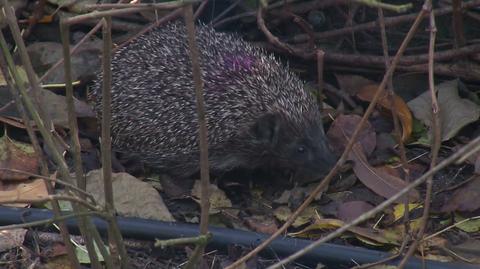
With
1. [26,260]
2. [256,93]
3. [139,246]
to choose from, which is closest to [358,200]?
[256,93]

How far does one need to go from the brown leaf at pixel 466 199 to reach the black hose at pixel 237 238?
1.90ft

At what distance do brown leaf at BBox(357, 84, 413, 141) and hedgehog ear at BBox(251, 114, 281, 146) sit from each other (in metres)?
0.67

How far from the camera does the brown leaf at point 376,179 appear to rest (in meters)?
5.48

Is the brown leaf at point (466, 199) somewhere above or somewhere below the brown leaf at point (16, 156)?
below

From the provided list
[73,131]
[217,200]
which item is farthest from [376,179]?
[73,131]

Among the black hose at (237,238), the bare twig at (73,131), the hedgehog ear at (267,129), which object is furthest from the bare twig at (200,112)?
the hedgehog ear at (267,129)

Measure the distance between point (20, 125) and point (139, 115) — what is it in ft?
2.52

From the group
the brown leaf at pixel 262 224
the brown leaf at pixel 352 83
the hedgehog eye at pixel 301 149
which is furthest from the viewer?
the brown leaf at pixel 352 83

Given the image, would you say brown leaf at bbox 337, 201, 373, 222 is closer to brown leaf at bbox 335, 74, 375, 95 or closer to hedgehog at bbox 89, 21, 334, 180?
hedgehog at bbox 89, 21, 334, 180

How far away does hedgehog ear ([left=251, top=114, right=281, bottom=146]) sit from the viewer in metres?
5.82

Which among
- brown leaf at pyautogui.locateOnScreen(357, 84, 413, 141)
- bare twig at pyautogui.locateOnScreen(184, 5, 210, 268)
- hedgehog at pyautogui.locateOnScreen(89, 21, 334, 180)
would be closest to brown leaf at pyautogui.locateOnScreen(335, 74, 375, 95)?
brown leaf at pyautogui.locateOnScreen(357, 84, 413, 141)

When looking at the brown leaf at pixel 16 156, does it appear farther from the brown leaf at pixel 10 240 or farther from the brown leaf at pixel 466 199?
the brown leaf at pixel 466 199

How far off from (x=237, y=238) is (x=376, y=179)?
3.56 ft

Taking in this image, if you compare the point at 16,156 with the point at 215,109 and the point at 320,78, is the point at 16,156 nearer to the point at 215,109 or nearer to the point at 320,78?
the point at 215,109
